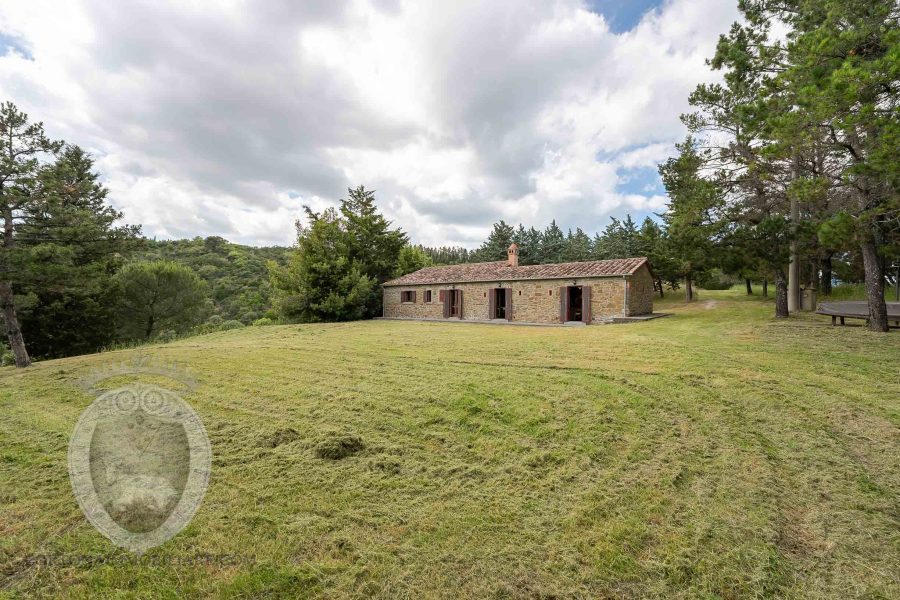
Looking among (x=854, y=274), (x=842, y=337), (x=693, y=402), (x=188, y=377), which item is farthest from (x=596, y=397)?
(x=854, y=274)

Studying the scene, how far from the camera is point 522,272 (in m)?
19.0

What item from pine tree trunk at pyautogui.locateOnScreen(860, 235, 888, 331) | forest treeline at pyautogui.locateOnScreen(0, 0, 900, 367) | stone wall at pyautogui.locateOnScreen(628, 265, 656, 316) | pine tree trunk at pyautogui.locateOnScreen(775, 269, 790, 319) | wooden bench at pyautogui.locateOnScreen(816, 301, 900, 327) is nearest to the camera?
forest treeline at pyautogui.locateOnScreen(0, 0, 900, 367)

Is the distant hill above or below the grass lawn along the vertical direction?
above

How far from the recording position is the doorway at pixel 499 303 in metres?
19.3

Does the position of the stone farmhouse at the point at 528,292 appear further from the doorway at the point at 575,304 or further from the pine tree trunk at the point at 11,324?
the pine tree trunk at the point at 11,324

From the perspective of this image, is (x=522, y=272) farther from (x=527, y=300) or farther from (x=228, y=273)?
(x=228, y=273)

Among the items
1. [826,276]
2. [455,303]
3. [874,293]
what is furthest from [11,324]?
[826,276]

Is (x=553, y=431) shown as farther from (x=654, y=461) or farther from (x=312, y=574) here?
(x=312, y=574)

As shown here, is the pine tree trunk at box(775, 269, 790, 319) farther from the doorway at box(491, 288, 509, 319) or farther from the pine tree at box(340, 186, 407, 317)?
the pine tree at box(340, 186, 407, 317)

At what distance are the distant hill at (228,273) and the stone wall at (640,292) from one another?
26.0m

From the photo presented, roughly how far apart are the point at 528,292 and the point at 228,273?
34.6 m

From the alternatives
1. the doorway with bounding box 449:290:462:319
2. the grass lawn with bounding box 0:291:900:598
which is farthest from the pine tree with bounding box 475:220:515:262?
the grass lawn with bounding box 0:291:900:598

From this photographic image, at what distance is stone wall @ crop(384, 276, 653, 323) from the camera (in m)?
15.9

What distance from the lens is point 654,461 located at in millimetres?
3357
